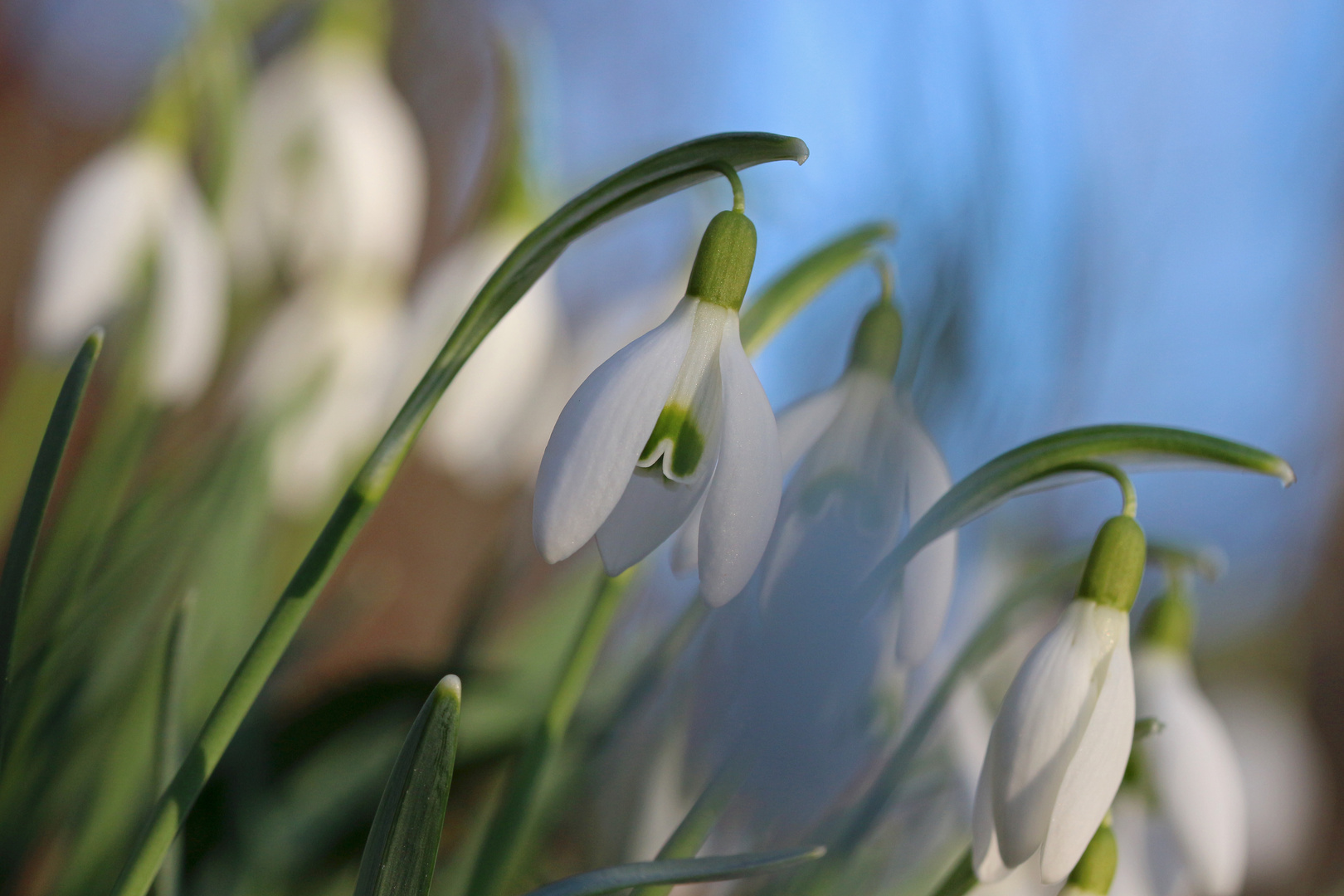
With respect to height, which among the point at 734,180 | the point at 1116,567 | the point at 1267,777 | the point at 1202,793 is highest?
the point at 734,180

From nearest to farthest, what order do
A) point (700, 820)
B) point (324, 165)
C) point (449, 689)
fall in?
point (449, 689), point (700, 820), point (324, 165)

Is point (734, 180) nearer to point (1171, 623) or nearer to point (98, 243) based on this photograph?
point (1171, 623)

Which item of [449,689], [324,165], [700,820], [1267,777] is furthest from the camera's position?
[1267,777]

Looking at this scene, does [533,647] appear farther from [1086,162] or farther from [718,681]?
[1086,162]

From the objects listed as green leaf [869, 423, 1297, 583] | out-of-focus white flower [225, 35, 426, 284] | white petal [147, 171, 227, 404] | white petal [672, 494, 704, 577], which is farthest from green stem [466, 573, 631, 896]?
out-of-focus white flower [225, 35, 426, 284]

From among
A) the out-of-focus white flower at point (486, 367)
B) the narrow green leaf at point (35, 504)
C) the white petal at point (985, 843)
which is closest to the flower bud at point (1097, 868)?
the white petal at point (985, 843)

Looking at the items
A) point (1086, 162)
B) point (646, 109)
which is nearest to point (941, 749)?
point (1086, 162)

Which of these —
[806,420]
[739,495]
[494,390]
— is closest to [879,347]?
[806,420]
